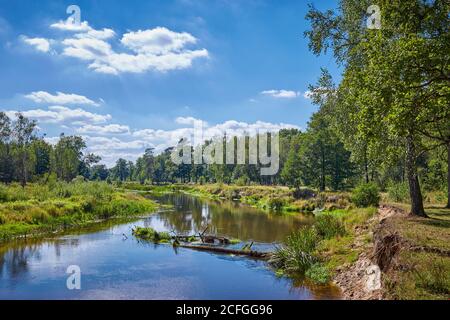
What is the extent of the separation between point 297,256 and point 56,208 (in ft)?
82.3

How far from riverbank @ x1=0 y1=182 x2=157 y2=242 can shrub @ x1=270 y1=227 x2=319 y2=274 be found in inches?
770

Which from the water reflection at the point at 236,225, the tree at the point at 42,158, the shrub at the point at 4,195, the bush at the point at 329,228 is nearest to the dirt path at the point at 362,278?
the bush at the point at 329,228

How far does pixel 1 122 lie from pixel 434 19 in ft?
283

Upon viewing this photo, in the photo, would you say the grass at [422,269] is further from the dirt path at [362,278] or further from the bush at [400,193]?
the bush at [400,193]

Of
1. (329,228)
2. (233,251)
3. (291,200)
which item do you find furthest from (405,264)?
(291,200)

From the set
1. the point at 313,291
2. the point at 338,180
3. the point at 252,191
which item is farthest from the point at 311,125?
the point at 313,291

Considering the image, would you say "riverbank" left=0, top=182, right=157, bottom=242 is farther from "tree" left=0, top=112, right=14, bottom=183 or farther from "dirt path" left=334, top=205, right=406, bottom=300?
"tree" left=0, top=112, right=14, bottom=183

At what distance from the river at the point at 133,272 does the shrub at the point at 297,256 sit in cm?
81

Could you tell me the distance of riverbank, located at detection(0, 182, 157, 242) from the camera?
3062cm

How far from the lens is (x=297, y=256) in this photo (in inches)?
811

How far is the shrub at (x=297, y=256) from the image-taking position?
20156 millimetres

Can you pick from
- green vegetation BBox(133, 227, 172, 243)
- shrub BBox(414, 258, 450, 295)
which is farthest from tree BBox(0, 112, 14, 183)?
shrub BBox(414, 258, 450, 295)

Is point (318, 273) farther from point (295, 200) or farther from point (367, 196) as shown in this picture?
point (295, 200)

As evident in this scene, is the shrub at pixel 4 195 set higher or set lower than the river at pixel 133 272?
higher
